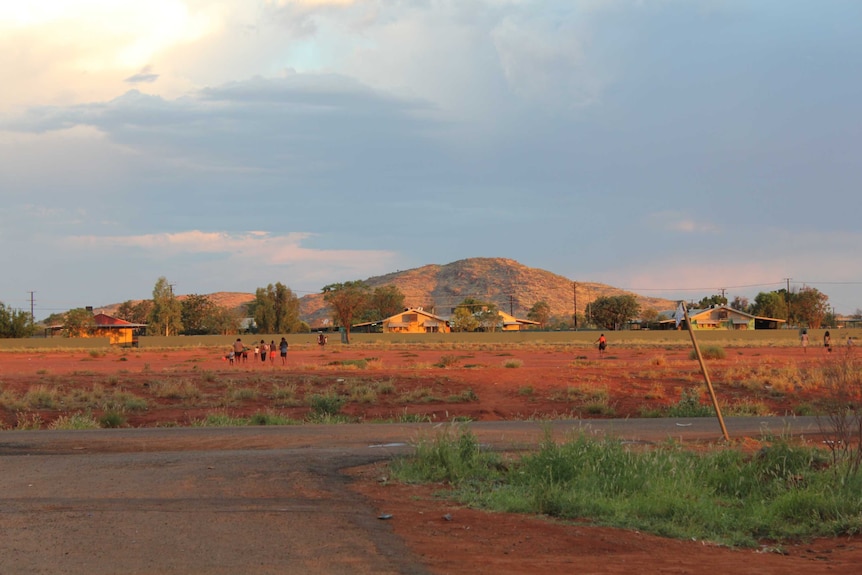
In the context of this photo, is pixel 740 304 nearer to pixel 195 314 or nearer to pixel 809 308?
pixel 809 308

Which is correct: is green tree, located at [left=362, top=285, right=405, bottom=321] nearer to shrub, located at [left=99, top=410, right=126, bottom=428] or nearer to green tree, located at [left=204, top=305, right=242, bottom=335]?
green tree, located at [left=204, top=305, right=242, bottom=335]

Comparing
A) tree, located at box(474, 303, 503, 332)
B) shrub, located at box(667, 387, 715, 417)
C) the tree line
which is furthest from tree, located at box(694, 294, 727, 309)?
shrub, located at box(667, 387, 715, 417)

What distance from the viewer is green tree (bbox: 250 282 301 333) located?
117000 millimetres

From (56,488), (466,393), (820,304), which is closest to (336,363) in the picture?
(466,393)

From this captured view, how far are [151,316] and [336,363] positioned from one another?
80.6 meters

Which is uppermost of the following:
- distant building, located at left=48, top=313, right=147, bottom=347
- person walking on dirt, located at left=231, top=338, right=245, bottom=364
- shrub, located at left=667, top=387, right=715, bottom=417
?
distant building, located at left=48, top=313, right=147, bottom=347

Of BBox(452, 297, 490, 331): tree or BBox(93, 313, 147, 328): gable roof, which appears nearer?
BBox(93, 313, 147, 328): gable roof

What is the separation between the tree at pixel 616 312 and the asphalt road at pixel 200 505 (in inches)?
4522

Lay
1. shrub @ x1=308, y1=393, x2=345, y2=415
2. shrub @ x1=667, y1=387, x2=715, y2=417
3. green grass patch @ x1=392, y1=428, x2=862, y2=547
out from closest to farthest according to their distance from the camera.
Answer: green grass patch @ x1=392, y1=428, x2=862, y2=547, shrub @ x1=667, y1=387, x2=715, y2=417, shrub @ x1=308, y1=393, x2=345, y2=415

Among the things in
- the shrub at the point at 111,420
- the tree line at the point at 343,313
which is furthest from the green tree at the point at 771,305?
the shrub at the point at 111,420

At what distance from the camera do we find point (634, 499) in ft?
33.9

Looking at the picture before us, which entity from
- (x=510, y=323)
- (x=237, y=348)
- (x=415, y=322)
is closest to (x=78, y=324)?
(x=415, y=322)

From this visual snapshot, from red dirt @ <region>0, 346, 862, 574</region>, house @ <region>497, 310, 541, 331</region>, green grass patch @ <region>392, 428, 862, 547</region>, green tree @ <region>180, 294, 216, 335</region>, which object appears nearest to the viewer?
red dirt @ <region>0, 346, 862, 574</region>

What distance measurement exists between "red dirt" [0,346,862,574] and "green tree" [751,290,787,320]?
300 feet
